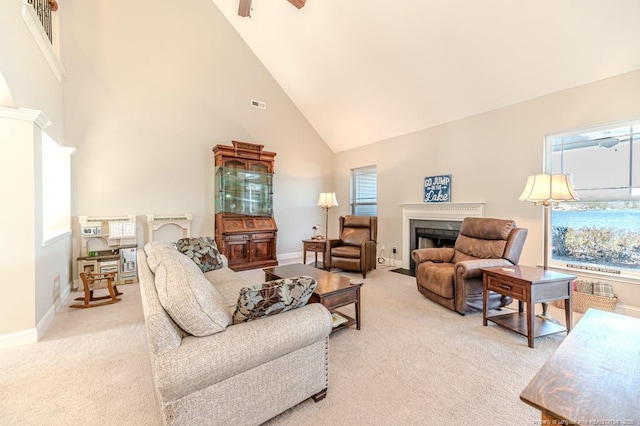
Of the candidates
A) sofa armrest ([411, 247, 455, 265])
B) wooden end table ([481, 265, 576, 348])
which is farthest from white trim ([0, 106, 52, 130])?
wooden end table ([481, 265, 576, 348])

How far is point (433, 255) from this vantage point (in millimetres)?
3641

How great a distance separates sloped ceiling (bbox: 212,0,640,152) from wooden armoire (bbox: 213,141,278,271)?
193 cm

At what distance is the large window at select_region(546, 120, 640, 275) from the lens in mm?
2900

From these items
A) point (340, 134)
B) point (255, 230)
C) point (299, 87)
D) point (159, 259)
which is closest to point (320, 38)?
point (299, 87)

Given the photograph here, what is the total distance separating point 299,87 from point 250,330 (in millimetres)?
5456

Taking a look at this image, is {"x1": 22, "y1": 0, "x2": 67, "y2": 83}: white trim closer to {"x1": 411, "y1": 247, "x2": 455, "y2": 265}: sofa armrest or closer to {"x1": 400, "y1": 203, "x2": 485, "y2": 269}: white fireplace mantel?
{"x1": 411, "y1": 247, "x2": 455, "y2": 265}: sofa armrest

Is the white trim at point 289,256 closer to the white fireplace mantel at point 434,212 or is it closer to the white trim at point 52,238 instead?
the white fireplace mantel at point 434,212

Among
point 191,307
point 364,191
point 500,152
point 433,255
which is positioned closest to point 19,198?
point 191,307

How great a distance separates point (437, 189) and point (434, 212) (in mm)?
401

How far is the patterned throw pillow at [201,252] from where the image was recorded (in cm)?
315

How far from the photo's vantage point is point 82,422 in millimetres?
1496

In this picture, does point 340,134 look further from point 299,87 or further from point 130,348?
point 130,348

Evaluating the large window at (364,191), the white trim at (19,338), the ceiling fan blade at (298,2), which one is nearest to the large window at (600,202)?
the large window at (364,191)

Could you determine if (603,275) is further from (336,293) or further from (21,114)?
(21,114)
